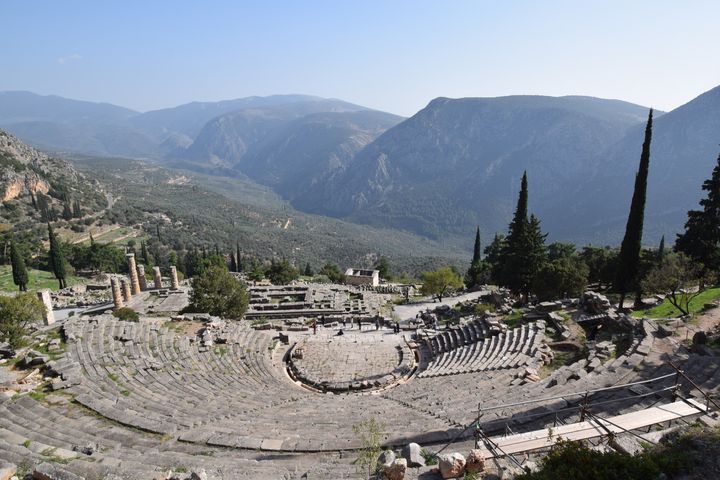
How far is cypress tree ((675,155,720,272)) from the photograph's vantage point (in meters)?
27.9

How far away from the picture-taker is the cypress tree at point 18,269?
5381 cm

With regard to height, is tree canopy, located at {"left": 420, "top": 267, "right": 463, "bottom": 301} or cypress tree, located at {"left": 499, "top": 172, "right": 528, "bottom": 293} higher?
cypress tree, located at {"left": 499, "top": 172, "right": 528, "bottom": 293}

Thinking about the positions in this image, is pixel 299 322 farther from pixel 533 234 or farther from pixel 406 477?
pixel 406 477

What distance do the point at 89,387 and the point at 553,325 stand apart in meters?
26.5

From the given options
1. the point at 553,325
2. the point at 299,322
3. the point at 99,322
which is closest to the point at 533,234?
the point at 553,325

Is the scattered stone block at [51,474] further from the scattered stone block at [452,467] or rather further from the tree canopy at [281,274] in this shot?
the tree canopy at [281,274]

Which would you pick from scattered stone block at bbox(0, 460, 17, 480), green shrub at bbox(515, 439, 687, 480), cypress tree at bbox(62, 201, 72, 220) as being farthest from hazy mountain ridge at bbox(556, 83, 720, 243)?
cypress tree at bbox(62, 201, 72, 220)

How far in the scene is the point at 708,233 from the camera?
2830 cm

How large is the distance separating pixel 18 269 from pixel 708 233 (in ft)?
255

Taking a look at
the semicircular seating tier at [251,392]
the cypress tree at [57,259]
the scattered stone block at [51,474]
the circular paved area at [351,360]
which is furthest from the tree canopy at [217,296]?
the cypress tree at [57,259]

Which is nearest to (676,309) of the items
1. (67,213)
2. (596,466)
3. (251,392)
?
(596,466)

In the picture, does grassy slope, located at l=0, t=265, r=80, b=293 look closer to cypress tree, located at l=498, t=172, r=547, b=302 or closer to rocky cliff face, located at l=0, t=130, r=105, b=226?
rocky cliff face, located at l=0, t=130, r=105, b=226

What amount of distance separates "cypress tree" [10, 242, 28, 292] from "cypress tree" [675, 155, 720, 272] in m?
75.2

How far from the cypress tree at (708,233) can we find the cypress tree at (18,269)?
247 feet
